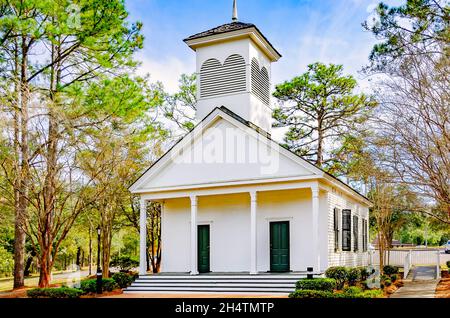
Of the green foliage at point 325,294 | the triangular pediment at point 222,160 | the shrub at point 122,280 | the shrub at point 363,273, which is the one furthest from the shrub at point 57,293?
the shrub at point 363,273

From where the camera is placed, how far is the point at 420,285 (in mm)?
20547

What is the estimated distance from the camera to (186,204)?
21516 mm

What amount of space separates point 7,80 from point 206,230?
10.6m

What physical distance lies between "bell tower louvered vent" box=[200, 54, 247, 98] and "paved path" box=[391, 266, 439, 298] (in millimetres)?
10100

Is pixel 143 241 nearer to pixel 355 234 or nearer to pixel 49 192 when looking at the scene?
pixel 49 192

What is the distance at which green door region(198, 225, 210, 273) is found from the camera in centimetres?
2067

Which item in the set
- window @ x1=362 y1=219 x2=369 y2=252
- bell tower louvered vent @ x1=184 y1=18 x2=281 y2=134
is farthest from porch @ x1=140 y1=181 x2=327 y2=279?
window @ x1=362 y1=219 x2=369 y2=252

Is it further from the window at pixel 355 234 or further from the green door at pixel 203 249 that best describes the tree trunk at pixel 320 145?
the green door at pixel 203 249

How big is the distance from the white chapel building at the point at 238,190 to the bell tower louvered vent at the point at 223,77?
0.14 feet

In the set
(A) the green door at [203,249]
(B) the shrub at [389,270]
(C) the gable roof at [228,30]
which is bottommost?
(B) the shrub at [389,270]

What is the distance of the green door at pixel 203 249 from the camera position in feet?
67.8

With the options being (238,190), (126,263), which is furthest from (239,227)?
(126,263)

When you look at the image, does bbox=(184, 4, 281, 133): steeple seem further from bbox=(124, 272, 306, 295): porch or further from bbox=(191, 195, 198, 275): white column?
bbox=(124, 272, 306, 295): porch
